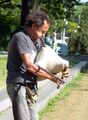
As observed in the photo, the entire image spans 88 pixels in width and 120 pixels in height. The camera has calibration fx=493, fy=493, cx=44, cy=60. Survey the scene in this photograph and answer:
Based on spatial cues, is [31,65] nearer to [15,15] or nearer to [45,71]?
[45,71]

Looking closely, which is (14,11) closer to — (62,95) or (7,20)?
(7,20)

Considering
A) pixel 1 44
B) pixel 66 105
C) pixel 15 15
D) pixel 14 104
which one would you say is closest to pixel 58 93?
pixel 66 105

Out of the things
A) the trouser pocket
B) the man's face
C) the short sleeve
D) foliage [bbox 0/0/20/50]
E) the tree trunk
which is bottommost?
foliage [bbox 0/0/20/50]

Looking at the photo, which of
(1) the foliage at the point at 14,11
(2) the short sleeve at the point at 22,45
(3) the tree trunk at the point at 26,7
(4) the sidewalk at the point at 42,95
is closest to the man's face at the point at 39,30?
(2) the short sleeve at the point at 22,45

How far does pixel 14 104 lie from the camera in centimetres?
520

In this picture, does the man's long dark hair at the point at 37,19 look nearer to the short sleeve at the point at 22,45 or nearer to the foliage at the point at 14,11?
the short sleeve at the point at 22,45

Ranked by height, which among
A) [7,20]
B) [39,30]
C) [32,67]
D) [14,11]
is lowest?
[7,20]

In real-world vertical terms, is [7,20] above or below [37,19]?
below

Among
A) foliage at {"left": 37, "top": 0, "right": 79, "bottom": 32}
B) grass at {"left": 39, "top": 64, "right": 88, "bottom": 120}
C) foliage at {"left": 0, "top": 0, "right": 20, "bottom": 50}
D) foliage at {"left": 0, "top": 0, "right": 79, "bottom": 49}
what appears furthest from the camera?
foliage at {"left": 0, "top": 0, "right": 20, "bottom": 50}

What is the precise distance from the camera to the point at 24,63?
505 cm

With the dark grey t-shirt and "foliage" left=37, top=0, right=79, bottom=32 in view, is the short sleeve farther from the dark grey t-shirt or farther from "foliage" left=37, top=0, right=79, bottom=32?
"foliage" left=37, top=0, right=79, bottom=32

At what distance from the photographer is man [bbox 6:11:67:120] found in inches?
199

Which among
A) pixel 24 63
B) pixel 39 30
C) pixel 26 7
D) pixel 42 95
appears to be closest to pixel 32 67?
pixel 24 63

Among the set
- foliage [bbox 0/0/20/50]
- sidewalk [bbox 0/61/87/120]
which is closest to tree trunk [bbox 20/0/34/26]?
foliage [bbox 0/0/20/50]
